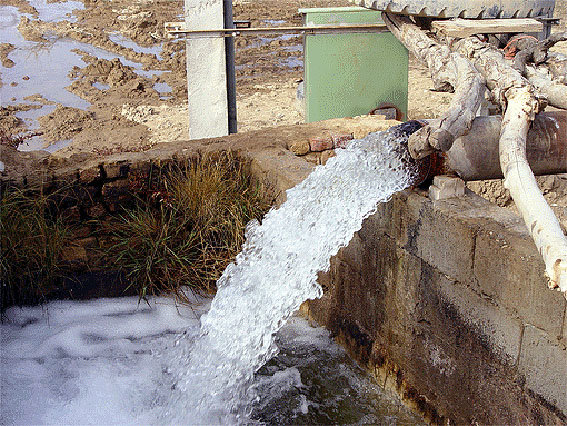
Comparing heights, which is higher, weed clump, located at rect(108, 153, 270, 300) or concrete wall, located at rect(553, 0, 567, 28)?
concrete wall, located at rect(553, 0, 567, 28)

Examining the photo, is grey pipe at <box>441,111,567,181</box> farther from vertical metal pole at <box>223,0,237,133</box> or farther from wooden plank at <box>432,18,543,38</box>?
vertical metal pole at <box>223,0,237,133</box>

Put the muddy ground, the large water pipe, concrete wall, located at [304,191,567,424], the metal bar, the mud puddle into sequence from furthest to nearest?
the mud puddle
the muddy ground
the metal bar
the large water pipe
concrete wall, located at [304,191,567,424]

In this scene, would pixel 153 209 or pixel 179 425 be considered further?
pixel 153 209

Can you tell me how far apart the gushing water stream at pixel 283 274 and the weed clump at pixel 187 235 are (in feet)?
→ 2.08

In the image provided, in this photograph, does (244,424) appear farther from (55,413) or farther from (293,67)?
(293,67)

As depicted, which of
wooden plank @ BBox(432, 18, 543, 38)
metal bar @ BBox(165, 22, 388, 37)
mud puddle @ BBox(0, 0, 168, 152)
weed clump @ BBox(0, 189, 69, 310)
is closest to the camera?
weed clump @ BBox(0, 189, 69, 310)

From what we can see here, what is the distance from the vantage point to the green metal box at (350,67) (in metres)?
6.50

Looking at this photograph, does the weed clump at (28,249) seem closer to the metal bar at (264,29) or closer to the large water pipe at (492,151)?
the large water pipe at (492,151)

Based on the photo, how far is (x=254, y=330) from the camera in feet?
11.1

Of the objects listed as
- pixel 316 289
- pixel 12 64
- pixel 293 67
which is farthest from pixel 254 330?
pixel 12 64

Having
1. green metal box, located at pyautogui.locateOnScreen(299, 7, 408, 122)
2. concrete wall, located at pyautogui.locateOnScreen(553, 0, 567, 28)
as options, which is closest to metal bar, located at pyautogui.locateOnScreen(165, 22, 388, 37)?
green metal box, located at pyautogui.locateOnScreen(299, 7, 408, 122)

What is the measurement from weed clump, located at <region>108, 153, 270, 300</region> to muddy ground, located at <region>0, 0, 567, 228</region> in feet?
3.09

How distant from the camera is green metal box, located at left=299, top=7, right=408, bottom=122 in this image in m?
6.50

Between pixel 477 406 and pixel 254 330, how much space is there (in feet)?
3.79
